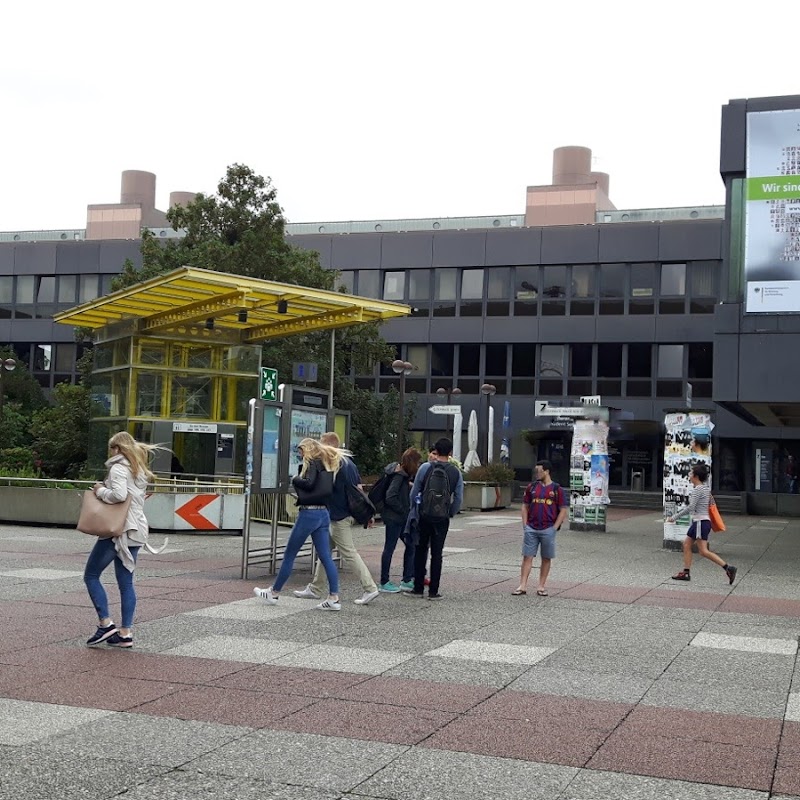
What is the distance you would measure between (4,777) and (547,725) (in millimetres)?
3015

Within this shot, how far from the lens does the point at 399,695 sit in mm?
7355

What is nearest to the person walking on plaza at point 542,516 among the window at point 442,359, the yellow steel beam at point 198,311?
the yellow steel beam at point 198,311

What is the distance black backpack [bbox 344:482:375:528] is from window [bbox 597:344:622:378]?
36.8 m

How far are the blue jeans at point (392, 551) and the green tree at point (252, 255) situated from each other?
17.5m

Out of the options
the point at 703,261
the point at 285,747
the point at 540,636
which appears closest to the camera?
the point at 285,747

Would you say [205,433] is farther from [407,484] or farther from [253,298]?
[407,484]

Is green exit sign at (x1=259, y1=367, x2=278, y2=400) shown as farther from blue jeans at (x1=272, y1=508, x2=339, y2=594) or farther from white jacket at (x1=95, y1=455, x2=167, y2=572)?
white jacket at (x1=95, y1=455, x2=167, y2=572)

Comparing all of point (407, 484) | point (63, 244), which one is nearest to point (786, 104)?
point (407, 484)

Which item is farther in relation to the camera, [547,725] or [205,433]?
[205,433]

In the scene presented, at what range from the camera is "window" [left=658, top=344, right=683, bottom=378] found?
152ft

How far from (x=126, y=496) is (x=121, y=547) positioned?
1.30 ft

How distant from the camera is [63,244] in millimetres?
54000

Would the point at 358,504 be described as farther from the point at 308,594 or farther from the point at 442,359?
the point at 442,359

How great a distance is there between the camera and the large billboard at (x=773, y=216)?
20.4 metres
